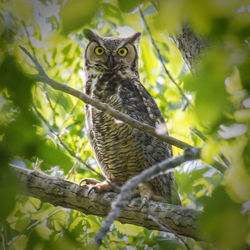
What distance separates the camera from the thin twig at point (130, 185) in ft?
2.34

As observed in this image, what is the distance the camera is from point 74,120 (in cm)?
285

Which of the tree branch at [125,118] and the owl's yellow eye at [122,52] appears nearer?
the tree branch at [125,118]

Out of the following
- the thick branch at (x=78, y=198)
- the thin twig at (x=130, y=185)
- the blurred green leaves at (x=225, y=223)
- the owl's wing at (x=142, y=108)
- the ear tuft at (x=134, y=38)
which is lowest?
the thick branch at (x=78, y=198)

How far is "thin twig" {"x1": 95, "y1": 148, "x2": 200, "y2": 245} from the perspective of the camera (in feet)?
2.34

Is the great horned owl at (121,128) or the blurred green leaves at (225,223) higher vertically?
the blurred green leaves at (225,223)

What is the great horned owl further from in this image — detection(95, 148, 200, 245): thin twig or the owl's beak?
detection(95, 148, 200, 245): thin twig

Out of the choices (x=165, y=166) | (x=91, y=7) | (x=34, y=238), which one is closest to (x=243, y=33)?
(x=91, y=7)

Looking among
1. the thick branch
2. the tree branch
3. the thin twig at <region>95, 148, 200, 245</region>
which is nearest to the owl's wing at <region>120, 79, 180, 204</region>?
the thick branch

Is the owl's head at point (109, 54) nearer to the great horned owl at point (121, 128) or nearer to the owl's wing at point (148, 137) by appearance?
the great horned owl at point (121, 128)

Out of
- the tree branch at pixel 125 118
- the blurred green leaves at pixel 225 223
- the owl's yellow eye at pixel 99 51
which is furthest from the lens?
the owl's yellow eye at pixel 99 51

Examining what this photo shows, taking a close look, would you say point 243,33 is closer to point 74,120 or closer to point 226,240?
point 226,240

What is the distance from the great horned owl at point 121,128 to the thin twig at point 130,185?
3.54 feet

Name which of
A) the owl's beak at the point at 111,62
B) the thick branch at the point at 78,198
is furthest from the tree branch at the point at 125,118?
the owl's beak at the point at 111,62

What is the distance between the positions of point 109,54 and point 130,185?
2.03m
